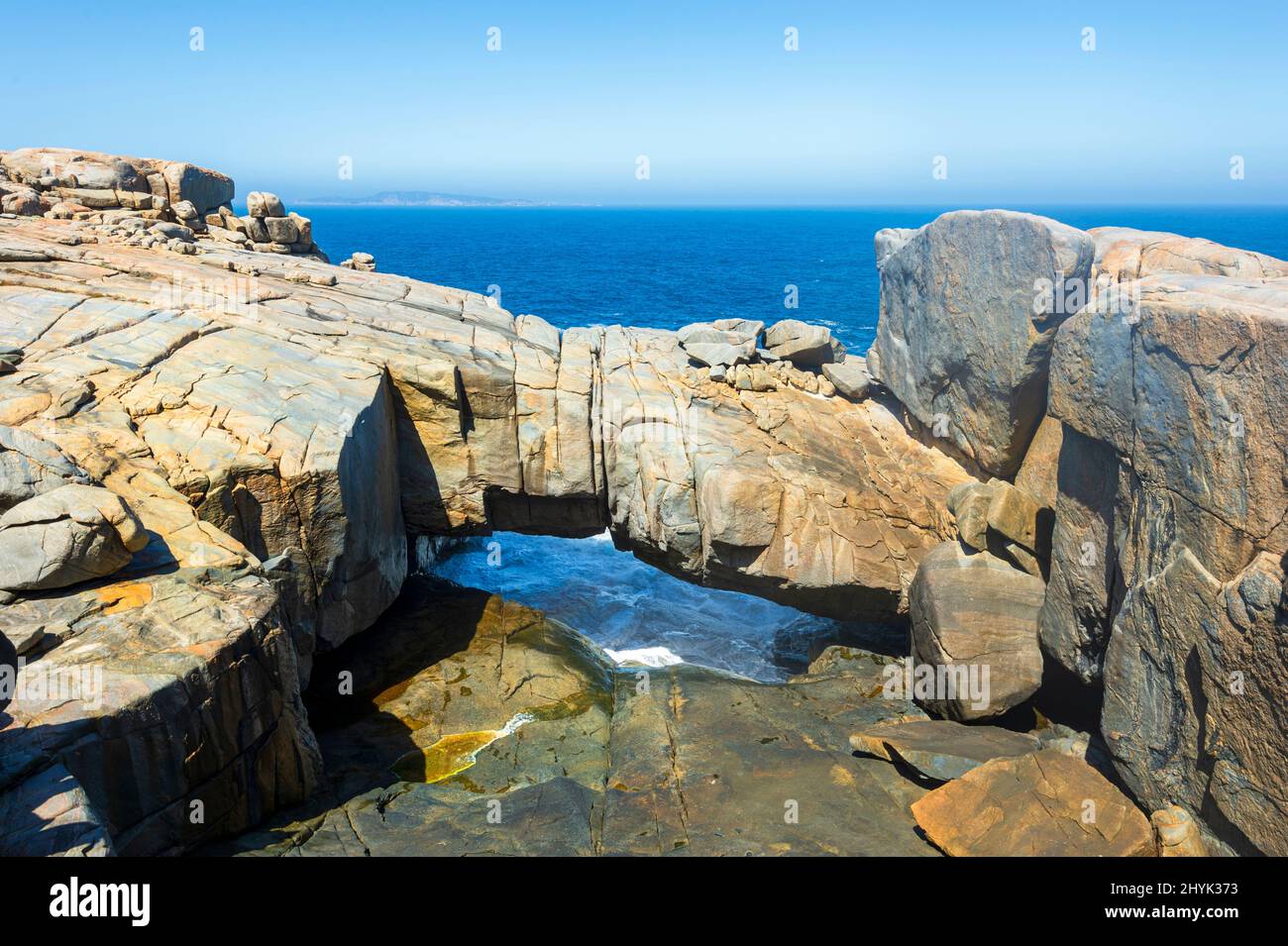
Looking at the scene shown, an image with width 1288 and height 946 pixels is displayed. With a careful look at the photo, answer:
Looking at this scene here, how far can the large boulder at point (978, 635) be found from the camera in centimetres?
1627

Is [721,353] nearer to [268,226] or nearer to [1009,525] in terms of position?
[1009,525]

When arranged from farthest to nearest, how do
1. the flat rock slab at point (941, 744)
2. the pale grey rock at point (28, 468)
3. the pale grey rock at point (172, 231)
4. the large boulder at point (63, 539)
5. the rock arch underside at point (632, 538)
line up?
the pale grey rock at point (172, 231) < the flat rock slab at point (941, 744) < the pale grey rock at point (28, 468) < the rock arch underside at point (632, 538) < the large boulder at point (63, 539)

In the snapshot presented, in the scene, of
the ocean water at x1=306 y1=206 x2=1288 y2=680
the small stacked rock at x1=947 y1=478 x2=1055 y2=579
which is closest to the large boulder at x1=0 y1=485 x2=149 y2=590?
the ocean water at x1=306 y1=206 x2=1288 y2=680

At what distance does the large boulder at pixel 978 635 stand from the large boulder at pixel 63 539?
1451cm

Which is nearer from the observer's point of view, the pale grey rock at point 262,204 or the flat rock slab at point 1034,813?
the flat rock slab at point 1034,813

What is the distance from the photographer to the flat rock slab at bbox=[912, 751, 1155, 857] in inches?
463

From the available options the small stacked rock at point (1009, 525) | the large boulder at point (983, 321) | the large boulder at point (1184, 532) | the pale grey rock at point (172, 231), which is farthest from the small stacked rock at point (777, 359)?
the pale grey rock at point (172, 231)

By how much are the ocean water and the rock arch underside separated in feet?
9.10

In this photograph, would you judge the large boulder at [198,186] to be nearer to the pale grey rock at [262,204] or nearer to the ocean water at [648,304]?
the pale grey rock at [262,204]

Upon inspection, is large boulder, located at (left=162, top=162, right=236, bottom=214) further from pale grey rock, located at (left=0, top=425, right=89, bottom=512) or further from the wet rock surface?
pale grey rock, located at (left=0, top=425, right=89, bottom=512)

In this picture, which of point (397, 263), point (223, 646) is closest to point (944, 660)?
point (223, 646)

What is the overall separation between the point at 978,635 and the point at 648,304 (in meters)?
57.3

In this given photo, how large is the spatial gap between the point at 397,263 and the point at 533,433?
278 ft
